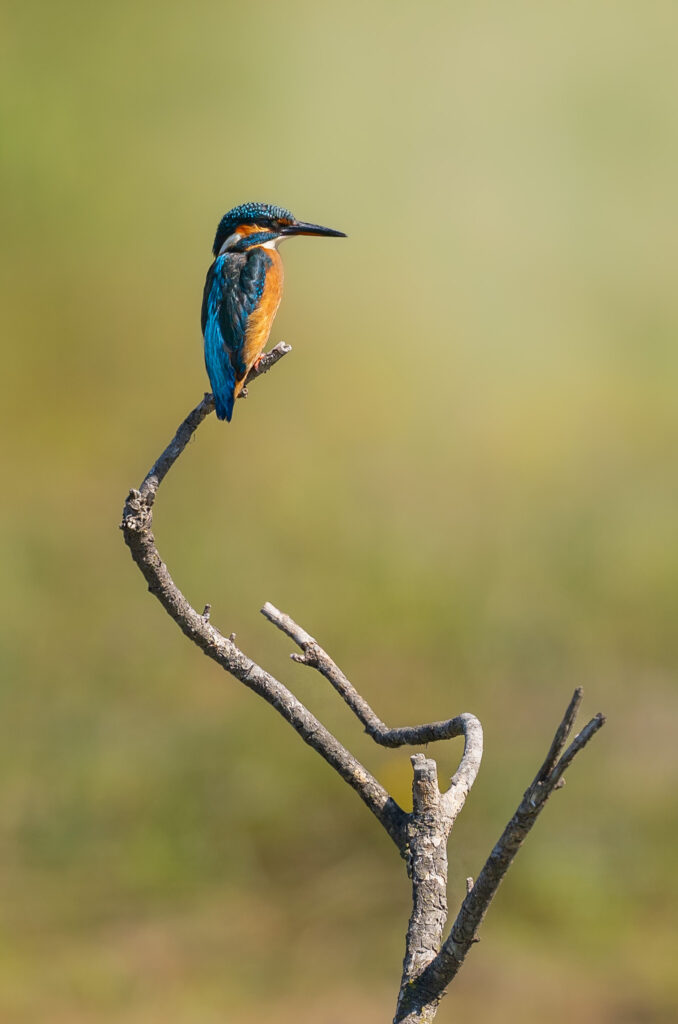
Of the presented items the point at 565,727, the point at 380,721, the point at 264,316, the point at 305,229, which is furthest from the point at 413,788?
the point at 305,229

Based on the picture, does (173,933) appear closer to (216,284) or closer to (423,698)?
(423,698)

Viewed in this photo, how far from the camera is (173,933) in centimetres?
260

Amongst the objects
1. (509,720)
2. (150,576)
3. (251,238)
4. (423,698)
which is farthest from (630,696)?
(150,576)

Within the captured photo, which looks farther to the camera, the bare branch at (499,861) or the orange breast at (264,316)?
the orange breast at (264,316)

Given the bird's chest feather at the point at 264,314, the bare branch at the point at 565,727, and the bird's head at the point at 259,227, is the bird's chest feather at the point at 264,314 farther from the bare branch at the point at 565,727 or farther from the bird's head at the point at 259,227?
the bare branch at the point at 565,727

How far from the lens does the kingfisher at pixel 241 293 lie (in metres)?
1.25

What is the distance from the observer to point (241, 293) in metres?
1.41

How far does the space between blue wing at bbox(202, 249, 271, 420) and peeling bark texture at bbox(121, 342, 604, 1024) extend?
0.36 meters

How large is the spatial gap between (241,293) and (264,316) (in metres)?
0.07

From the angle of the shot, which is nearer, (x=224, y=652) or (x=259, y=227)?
(x=224, y=652)

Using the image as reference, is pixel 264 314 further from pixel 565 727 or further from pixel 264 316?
pixel 565 727

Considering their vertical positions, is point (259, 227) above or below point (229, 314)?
above

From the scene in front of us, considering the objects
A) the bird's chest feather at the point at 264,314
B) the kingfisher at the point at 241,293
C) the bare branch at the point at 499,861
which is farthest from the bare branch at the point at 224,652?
the bird's chest feather at the point at 264,314

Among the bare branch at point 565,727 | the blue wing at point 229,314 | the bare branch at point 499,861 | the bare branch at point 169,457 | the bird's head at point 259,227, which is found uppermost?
the bird's head at point 259,227
